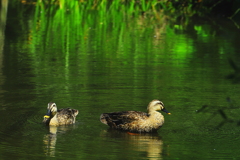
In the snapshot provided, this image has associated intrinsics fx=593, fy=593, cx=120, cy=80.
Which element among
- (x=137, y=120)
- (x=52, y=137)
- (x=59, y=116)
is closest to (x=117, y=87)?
(x=59, y=116)

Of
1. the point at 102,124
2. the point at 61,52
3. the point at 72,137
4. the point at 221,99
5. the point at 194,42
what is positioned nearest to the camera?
the point at 72,137

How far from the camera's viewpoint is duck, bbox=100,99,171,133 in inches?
383

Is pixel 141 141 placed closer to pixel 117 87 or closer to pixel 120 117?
pixel 120 117

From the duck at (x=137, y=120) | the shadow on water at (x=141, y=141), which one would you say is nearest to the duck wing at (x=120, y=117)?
the duck at (x=137, y=120)

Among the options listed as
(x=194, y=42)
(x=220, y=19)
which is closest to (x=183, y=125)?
(x=194, y=42)

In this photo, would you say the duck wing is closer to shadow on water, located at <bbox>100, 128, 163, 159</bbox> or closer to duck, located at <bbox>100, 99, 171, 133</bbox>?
duck, located at <bbox>100, 99, 171, 133</bbox>

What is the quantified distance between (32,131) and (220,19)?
19.1m

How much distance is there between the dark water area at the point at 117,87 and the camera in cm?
873

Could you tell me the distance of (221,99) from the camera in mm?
11766

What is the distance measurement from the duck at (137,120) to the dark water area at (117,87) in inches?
6.3

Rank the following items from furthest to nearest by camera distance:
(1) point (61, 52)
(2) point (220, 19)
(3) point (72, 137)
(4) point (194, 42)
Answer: (2) point (220, 19) < (4) point (194, 42) < (1) point (61, 52) < (3) point (72, 137)

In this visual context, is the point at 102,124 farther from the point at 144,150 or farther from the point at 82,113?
the point at 144,150

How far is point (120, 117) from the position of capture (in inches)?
391

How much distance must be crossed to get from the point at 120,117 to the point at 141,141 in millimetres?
806
